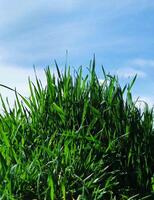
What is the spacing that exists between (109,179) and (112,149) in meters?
0.22

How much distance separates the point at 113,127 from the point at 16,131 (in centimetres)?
60

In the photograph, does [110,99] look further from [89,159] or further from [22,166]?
[22,166]

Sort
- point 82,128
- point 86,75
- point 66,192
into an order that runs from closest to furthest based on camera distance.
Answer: point 66,192
point 82,128
point 86,75

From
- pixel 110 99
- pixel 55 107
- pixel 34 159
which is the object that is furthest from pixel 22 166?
pixel 110 99

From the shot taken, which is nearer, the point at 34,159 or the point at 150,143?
the point at 34,159

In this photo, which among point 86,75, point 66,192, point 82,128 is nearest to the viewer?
point 66,192

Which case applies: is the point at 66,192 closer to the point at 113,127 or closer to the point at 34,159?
the point at 34,159

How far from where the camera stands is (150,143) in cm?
350

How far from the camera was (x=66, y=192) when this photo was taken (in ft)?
10.1

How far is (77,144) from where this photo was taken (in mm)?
3316

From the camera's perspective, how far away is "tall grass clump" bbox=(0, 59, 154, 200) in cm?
309

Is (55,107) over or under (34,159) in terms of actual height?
over

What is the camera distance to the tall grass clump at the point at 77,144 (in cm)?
309

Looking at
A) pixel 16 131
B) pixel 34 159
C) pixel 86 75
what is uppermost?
pixel 86 75
